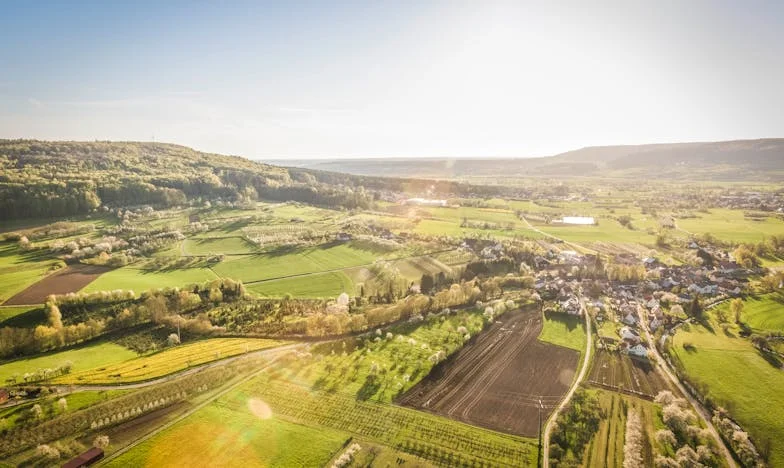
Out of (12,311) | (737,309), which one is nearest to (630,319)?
(737,309)

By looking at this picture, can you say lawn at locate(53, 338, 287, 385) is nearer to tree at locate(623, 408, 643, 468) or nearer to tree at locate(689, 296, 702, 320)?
tree at locate(623, 408, 643, 468)

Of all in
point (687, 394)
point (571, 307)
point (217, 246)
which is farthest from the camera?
point (217, 246)

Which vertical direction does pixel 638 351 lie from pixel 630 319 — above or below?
below

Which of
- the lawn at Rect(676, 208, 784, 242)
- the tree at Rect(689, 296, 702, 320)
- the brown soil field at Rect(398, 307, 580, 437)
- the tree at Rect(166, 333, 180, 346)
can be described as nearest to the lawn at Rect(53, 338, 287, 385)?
the tree at Rect(166, 333, 180, 346)

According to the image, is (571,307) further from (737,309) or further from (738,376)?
(737,309)

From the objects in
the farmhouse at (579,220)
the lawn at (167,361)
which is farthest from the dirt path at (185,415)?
the farmhouse at (579,220)

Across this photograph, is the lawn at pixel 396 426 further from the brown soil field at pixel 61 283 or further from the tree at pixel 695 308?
the tree at pixel 695 308
